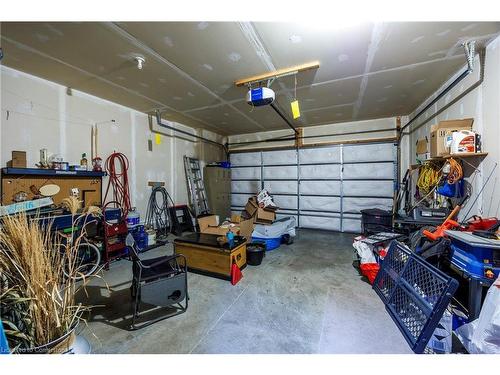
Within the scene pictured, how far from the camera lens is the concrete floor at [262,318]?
1693 mm

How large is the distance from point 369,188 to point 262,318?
4538mm

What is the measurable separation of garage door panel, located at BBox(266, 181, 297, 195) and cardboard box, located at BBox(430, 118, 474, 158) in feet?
11.7

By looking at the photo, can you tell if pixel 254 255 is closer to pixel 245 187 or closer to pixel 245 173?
pixel 245 187

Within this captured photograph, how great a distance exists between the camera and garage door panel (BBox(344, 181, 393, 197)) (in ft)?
16.8

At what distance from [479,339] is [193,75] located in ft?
12.5

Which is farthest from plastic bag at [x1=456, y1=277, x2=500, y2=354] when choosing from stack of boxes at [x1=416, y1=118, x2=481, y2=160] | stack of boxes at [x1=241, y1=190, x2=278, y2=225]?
stack of boxes at [x1=241, y1=190, x2=278, y2=225]

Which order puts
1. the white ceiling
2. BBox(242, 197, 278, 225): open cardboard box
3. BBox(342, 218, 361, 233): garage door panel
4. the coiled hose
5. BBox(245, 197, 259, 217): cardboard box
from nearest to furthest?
the white ceiling → the coiled hose → BBox(242, 197, 278, 225): open cardboard box → BBox(245, 197, 259, 217): cardboard box → BBox(342, 218, 361, 233): garage door panel

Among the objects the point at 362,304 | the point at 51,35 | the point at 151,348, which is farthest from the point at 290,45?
the point at 151,348

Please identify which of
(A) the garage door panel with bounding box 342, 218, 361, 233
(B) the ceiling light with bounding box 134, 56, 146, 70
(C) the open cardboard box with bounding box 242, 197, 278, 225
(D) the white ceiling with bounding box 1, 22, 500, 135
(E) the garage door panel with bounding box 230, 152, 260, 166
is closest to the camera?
(D) the white ceiling with bounding box 1, 22, 500, 135

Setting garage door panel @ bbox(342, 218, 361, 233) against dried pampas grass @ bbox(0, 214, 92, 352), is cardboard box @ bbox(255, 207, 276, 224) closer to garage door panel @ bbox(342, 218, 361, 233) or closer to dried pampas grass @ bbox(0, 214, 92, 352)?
garage door panel @ bbox(342, 218, 361, 233)

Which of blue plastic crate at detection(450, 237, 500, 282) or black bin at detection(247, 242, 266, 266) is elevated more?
blue plastic crate at detection(450, 237, 500, 282)

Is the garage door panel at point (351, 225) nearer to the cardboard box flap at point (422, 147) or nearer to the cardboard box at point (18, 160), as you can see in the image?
the cardboard box flap at point (422, 147)

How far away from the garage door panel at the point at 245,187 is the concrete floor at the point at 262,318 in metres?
3.63

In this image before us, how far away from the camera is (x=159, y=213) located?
16.1 feet
